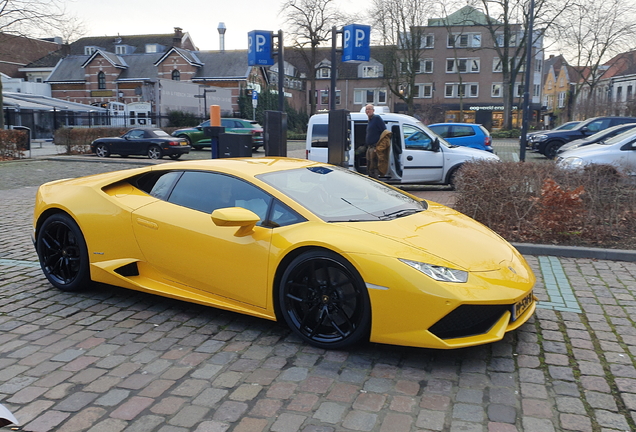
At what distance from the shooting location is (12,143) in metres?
21.4

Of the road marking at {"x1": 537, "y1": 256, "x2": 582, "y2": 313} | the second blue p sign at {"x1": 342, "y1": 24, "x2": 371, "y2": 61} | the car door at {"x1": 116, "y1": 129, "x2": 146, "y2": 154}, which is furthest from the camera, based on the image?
the car door at {"x1": 116, "y1": 129, "x2": 146, "y2": 154}

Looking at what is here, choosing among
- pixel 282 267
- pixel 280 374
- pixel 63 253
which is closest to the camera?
pixel 280 374

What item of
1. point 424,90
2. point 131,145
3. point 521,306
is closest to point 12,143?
point 131,145

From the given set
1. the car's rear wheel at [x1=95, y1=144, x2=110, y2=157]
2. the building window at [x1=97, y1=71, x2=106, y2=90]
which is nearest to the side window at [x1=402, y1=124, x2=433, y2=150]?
the car's rear wheel at [x1=95, y1=144, x2=110, y2=157]

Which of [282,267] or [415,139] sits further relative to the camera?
[415,139]

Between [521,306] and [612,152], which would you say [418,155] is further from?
[521,306]

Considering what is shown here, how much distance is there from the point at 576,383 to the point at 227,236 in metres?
2.47

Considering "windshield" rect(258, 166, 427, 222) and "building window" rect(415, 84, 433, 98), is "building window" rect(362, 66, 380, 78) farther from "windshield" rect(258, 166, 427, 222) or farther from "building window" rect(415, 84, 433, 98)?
"windshield" rect(258, 166, 427, 222)

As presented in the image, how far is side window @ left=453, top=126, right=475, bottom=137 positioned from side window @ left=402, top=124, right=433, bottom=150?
582 cm

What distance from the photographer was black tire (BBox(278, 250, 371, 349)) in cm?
362

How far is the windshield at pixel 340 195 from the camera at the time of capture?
412cm

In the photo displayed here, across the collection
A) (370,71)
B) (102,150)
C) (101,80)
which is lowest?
(102,150)

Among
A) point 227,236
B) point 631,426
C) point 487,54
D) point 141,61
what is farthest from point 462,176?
point 487,54

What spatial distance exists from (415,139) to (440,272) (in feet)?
31.1
